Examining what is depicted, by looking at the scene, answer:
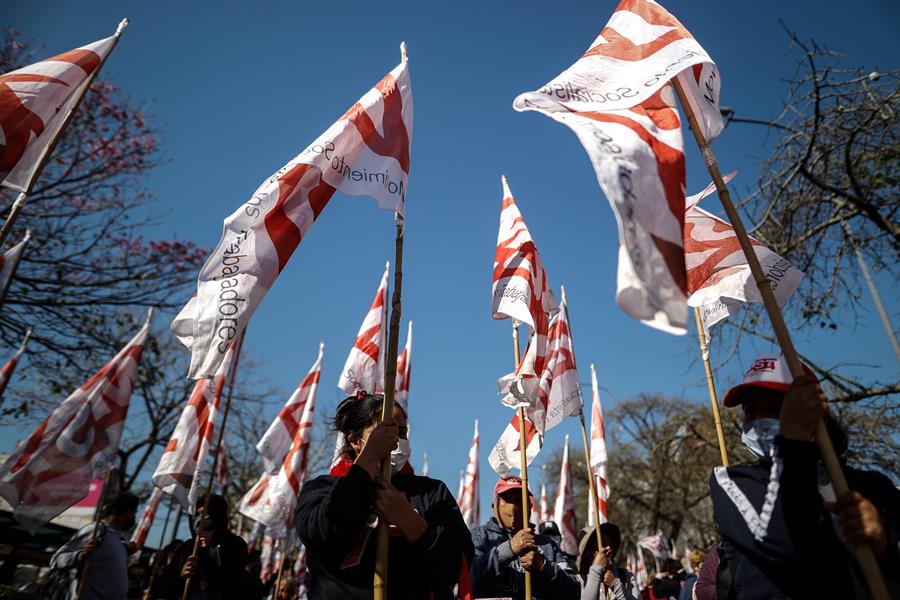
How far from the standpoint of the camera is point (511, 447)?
228 inches

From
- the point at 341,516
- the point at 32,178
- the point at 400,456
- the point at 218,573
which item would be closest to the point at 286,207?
the point at 400,456

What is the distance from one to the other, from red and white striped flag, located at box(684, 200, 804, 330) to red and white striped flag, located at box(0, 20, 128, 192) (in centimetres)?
459

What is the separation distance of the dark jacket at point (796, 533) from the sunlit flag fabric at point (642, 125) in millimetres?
588

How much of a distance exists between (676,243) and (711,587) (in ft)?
6.55

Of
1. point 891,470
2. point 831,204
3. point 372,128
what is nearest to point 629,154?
point 372,128

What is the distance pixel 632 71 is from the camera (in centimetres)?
288

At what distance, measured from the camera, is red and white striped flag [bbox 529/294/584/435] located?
18.3 ft

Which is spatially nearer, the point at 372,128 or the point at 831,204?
the point at 372,128

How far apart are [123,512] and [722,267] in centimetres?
599

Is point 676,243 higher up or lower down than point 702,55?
lower down

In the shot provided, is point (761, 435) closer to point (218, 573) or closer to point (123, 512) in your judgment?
point (218, 573)

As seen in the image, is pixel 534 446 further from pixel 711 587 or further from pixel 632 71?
pixel 632 71

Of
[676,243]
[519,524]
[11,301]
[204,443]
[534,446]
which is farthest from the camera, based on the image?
[11,301]

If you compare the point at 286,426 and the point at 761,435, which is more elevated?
the point at 286,426
